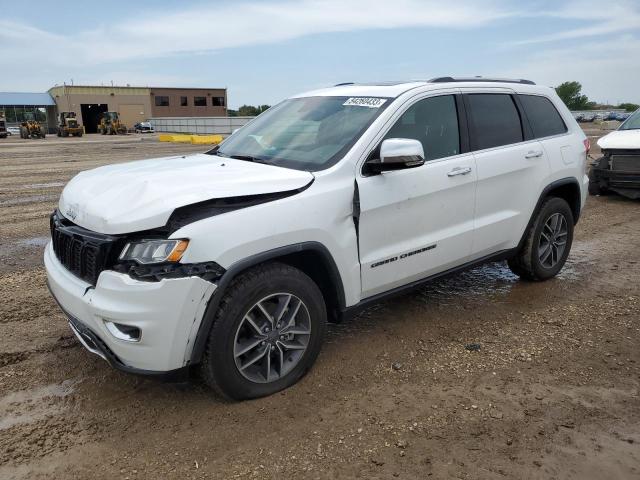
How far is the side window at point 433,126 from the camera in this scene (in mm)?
3939

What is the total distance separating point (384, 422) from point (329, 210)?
131 cm

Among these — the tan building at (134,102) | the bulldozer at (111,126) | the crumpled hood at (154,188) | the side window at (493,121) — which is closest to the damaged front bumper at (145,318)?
the crumpled hood at (154,188)

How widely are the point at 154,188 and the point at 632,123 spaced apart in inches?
396

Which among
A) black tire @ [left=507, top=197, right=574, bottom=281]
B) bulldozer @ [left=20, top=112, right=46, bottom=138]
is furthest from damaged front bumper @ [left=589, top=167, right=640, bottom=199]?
bulldozer @ [left=20, top=112, right=46, bottom=138]

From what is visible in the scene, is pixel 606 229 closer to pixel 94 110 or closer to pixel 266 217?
pixel 266 217

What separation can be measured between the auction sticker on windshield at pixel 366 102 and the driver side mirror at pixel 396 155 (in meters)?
0.46

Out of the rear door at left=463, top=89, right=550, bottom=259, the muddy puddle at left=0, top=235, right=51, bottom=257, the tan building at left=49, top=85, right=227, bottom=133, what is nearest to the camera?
the rear door at left=463, top=89, right=550, bottom=259

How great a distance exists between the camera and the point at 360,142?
11.9ft

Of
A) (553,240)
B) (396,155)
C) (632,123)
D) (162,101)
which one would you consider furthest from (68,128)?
(396,155)

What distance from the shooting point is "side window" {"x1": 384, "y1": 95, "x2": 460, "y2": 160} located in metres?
3.94

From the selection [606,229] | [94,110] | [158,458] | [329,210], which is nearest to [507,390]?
[329,210]

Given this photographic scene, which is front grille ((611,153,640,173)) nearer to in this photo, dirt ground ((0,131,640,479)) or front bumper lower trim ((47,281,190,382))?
dirt ground ((0,131,640,479))

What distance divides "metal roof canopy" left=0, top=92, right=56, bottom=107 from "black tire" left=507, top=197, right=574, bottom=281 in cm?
8184

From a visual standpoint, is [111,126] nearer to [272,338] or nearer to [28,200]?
A: [28,200]
